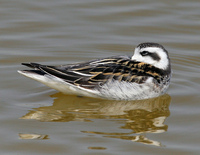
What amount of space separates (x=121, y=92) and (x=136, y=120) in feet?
2.79

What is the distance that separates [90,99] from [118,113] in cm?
101

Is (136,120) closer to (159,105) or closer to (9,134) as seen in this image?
(159,105)

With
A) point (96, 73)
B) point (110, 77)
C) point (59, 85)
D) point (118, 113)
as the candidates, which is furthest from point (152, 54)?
point (59, 85)

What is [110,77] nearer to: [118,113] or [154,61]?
[118,113]

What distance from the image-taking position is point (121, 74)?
1044 cm

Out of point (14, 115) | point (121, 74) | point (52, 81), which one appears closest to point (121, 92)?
point (121, 74)

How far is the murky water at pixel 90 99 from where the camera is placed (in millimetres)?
8764

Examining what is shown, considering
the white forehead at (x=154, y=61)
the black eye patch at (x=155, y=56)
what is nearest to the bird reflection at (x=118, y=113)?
the white forehead at (x=154, y=61)

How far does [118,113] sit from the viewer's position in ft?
33.4

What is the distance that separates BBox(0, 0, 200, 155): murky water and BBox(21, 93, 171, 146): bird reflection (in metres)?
0.02

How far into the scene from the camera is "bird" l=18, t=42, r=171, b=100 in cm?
1035

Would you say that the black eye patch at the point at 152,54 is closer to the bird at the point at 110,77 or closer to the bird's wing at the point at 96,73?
the bird at the point at 110,77

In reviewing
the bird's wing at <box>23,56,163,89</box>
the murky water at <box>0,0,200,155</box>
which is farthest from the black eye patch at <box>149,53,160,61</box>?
the murky water at <box>0,0,200,155</box>

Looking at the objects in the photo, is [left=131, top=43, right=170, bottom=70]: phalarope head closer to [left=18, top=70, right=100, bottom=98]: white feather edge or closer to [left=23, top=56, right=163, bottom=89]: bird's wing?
[left=23, top=56, right=163, bottom=89]: bird's wing
